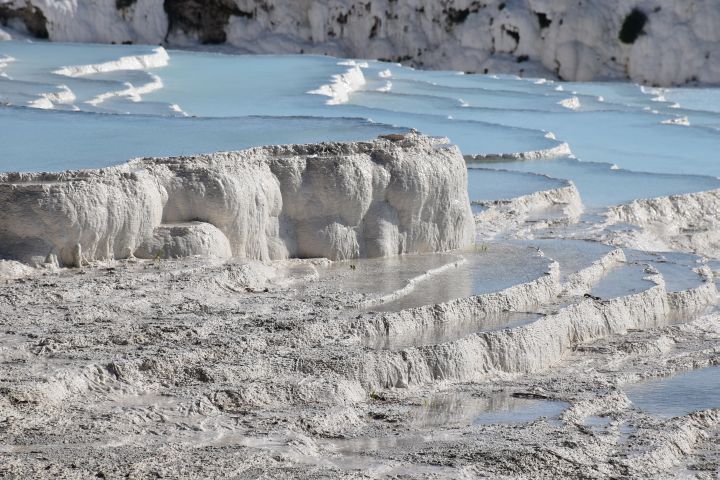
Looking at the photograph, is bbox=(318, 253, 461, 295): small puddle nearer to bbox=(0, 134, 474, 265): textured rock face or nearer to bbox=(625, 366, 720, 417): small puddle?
bbox=(0, 134, 474, 265): textured rock face

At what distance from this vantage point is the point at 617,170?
11.5m

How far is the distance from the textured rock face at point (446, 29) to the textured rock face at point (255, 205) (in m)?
15.4

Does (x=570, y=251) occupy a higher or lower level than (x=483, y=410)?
higher

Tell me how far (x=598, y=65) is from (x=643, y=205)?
13.1 metres

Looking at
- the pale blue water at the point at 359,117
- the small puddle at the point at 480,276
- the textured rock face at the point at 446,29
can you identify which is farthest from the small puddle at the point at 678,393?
the textured rock face at the point at 446,29

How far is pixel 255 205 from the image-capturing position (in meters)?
6.94

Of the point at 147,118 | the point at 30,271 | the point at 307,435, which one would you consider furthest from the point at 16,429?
the point at 147,118

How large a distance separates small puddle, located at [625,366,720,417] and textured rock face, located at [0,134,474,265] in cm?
195

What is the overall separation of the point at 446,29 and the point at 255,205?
689 inches

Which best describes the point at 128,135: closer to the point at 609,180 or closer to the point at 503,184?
the point at 503,184

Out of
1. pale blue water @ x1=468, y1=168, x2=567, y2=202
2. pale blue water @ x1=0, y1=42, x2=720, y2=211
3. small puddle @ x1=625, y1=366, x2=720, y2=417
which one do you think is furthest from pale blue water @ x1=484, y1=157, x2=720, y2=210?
small puddle @ x1=625, y1=366, x2=720, y2=417

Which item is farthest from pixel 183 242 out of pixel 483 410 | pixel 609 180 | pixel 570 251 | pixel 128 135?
pixel 609 180

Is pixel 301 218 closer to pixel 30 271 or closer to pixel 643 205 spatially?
pixel 30 271

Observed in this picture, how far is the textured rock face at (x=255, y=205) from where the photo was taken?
6051 millimetres
